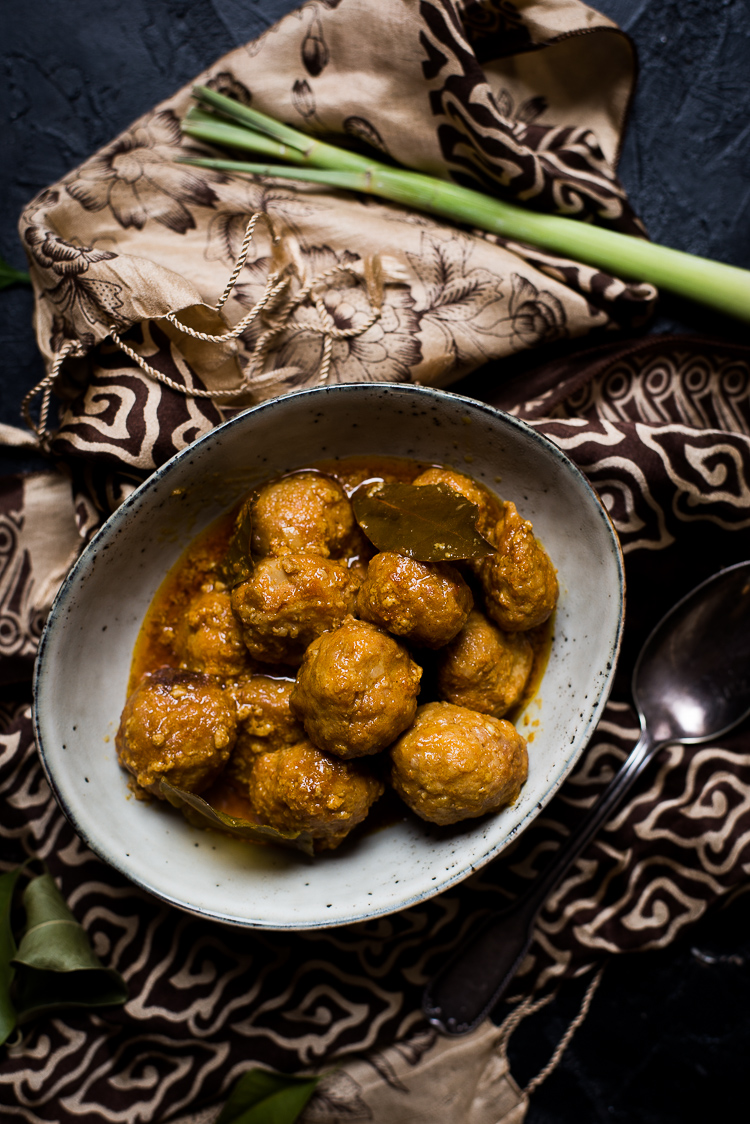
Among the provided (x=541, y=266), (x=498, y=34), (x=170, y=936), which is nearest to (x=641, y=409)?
(x=541, y=266)

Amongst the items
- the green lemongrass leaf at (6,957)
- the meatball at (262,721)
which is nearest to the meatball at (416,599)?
the meatball at (262,721)

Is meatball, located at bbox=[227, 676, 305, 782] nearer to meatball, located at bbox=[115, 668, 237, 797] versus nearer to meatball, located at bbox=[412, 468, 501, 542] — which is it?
meatball, located at bbox=[115, 668, 237, 797]

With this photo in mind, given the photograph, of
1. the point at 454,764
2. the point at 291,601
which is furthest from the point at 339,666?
the point at 454,764

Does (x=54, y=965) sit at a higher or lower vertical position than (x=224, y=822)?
lower

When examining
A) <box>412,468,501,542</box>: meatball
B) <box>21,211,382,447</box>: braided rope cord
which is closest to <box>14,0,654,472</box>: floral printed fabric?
<box>21,211,382,447</box>: braided rope cord

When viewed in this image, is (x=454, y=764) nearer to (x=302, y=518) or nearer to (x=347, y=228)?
(x=302, y=518)

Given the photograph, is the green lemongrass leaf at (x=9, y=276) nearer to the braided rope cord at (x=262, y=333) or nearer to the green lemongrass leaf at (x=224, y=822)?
the braided rope cord at (x=262, y=333)
